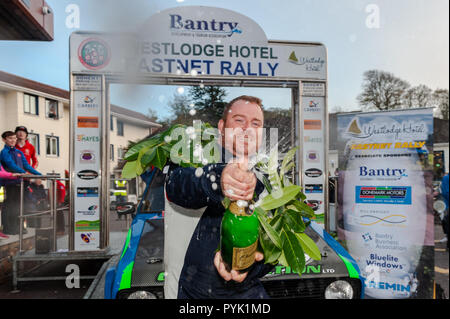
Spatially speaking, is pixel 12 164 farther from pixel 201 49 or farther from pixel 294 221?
pixel 294 221

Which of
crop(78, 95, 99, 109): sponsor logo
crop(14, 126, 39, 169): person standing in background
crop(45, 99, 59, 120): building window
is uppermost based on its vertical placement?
crop(78, 95, 99, 109): sponsor logo

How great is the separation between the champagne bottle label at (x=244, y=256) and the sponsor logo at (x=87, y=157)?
2074 millimetres

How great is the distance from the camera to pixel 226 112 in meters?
0.93

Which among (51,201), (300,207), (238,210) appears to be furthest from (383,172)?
(51,201)

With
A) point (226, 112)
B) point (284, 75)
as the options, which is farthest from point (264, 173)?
point (284, 75)

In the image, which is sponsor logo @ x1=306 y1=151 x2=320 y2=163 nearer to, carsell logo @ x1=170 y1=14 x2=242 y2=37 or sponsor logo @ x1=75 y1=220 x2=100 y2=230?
carsell logo @ x1=170 y1=14 x2=242 y2=37

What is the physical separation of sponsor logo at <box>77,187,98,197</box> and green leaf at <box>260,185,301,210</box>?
85.7 inches

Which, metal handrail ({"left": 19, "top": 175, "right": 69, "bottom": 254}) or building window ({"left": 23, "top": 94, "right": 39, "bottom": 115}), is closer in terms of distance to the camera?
building window ({"left": 23, "top": 94, "right": 39, "bottom": 115})

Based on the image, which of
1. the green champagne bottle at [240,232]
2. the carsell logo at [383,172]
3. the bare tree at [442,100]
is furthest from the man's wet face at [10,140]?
the bare tree at [442,100]

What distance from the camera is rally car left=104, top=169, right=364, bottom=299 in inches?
43.7

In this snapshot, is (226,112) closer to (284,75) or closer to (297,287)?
(297,287)

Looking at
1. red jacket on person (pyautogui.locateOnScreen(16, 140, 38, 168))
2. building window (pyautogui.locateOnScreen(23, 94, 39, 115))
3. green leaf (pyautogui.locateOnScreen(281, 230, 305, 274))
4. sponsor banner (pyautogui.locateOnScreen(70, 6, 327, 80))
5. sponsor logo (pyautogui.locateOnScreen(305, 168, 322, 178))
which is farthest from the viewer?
sponsor logo (pyautogui.locateOnScreen(305, 168, 322, 178))

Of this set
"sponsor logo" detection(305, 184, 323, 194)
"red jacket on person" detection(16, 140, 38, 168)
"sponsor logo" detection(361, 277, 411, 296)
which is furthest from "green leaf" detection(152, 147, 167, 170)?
"sponsor logo" detection(361, 277, 411, 296)

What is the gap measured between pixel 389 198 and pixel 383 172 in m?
0.21
